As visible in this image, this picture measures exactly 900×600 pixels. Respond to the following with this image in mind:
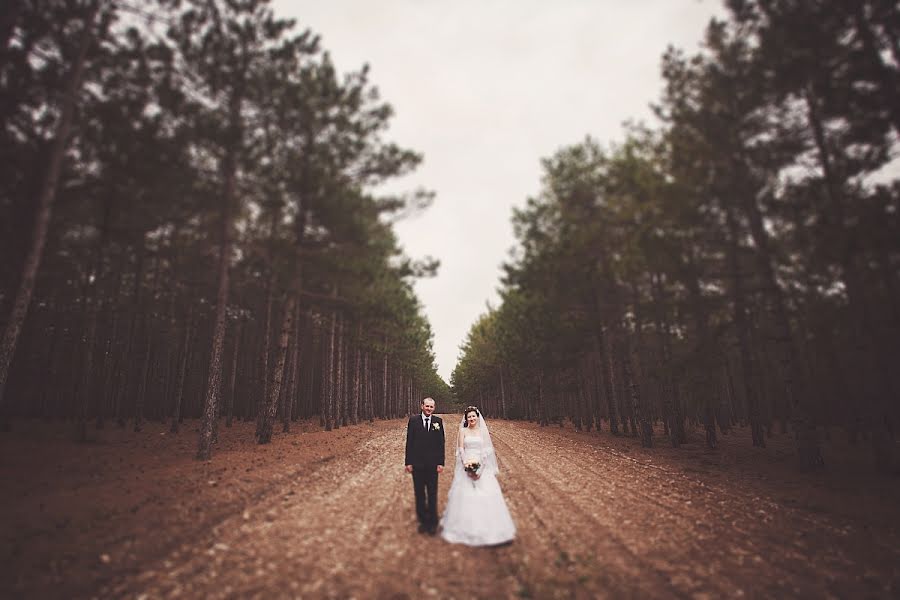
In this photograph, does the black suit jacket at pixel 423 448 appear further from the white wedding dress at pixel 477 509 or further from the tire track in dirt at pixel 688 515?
the tire track in dirt at pixel 688 515

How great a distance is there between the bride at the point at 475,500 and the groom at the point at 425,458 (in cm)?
33

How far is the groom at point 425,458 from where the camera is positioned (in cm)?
641

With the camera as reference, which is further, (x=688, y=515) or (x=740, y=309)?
(x=740, y=309)

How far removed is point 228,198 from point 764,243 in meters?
17.7

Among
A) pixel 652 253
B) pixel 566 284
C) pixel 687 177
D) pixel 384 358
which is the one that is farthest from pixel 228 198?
pixel 384 358

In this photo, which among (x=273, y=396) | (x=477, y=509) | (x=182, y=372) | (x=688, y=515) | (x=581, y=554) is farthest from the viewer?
(x=182, y=372)

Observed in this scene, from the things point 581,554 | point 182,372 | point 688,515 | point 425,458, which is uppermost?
point 182,372

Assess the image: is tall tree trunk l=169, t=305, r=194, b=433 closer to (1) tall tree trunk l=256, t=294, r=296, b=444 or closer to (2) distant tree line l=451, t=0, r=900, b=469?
(1) tall tree trunk l=256, t=294, r=296, b=444

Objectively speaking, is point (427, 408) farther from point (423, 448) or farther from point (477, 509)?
point (477, 509)

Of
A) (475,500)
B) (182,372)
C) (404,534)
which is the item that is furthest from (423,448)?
(182,372)

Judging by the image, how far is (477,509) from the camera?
6082 millimetres

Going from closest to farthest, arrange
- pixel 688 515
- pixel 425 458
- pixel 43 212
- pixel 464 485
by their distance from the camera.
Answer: pixel 464 485
pixel 425 458
pixel 688 515
pixel 43 212

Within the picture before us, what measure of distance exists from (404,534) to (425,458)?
1209 mm

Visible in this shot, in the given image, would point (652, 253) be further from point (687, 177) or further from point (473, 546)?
point (473, 546)
